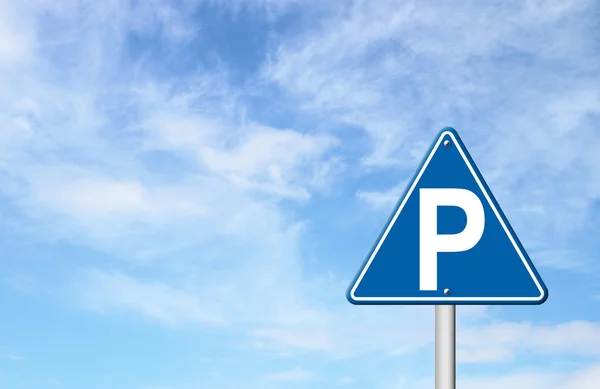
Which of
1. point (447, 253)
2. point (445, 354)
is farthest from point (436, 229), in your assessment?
point (445, 354)

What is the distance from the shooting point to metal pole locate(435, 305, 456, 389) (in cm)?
271

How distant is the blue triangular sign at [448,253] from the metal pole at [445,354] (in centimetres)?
12

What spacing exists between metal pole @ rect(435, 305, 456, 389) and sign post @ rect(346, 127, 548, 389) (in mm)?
27

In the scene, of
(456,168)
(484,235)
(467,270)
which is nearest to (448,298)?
(467,270)

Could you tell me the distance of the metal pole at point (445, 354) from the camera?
271 cm

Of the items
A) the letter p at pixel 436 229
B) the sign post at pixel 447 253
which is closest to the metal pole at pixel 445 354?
the sign post at pixel 447 253

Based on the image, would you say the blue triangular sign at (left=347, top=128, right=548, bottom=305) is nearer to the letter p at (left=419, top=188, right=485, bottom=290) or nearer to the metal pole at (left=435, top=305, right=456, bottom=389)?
the letter p at (left=419, top=188, right=485, bottom=290)

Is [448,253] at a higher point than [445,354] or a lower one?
higher

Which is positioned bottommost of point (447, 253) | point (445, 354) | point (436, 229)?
point (445, 354)

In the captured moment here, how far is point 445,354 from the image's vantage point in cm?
273

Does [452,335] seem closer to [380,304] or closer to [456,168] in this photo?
[380,304]

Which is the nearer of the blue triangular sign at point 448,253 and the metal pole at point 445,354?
the metal pole at point 445,354

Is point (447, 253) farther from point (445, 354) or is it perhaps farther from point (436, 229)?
point (445, 354)

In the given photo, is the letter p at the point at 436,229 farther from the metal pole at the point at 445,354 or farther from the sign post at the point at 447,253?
the metal pole at the point at 445,354
